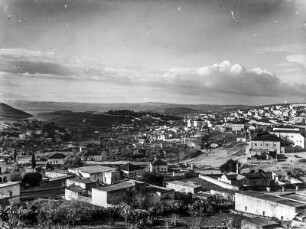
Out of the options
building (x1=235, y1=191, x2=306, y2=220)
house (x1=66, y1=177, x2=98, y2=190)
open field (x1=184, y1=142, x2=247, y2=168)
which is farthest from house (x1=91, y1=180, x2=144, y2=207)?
open field (x1=184, y1=142, x2=247, y2=168)

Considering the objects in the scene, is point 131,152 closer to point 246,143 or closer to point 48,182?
point 246,143

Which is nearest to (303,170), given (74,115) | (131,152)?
(131,152)

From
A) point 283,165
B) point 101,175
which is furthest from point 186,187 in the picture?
point 283,165

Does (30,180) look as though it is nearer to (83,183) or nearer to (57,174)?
(83,183)

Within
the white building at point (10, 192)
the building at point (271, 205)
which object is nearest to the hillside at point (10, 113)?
the white building at point (10, 192)

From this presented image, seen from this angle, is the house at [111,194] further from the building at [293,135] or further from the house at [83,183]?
the building at [293,135]

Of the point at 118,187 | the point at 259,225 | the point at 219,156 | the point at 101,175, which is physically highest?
the point at 259,225
